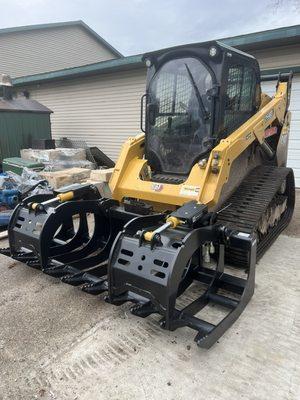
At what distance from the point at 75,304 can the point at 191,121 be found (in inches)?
84.8

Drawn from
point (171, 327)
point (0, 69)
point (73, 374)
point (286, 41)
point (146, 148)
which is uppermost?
point (0, 69)

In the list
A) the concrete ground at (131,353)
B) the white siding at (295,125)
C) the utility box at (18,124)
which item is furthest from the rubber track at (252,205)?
the utility box at (18,124)

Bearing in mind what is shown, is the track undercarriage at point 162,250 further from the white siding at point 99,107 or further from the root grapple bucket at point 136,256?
the white siding at point 99,107

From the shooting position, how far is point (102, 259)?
366 cm

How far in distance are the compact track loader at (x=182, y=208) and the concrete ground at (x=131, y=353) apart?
202mm

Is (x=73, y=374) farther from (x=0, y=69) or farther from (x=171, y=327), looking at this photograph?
(x=0, y=69)

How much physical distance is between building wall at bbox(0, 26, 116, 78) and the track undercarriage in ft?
48.7

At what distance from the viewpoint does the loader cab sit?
11.2ft

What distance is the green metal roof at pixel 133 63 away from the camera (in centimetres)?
666

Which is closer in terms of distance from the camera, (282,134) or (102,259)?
(102,259)

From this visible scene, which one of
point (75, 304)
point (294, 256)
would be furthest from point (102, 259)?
point (294, 256)

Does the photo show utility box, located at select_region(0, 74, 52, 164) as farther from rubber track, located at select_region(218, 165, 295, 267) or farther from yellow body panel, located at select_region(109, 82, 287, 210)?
rubber track, located at select_region(218, 165, 295, 267)

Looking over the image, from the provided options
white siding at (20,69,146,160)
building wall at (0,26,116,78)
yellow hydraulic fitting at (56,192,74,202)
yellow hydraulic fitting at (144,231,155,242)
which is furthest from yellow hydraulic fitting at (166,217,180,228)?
building wall at (0,26,116,78)

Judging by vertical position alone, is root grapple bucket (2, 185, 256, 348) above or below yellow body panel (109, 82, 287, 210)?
below
